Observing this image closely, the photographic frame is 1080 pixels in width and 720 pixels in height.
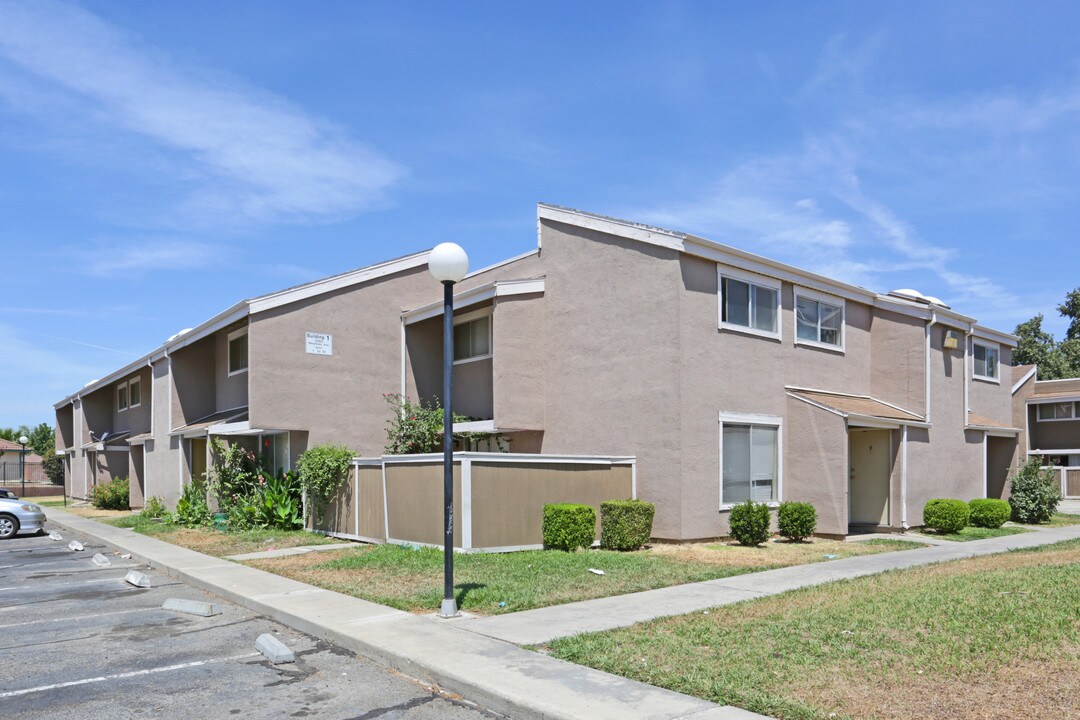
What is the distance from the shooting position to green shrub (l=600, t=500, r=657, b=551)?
15234mm

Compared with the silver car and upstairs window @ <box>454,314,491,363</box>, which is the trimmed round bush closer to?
upstairs window @ <box>454,314,491,363</box>

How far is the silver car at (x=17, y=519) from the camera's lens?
71.6 ft

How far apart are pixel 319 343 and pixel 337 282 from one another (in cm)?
160

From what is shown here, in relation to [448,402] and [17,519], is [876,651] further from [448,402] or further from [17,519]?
[17,519]

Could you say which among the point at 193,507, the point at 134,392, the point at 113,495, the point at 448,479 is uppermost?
the point at 134,392

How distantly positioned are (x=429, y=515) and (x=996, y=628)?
976 centimetres

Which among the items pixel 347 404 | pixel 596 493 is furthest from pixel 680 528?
pixel 347 404

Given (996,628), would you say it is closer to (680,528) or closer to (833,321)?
(680,528)

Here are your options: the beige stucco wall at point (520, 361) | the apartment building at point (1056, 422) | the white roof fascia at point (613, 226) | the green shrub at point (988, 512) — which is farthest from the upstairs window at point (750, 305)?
the apartment building at point (1056, 422)

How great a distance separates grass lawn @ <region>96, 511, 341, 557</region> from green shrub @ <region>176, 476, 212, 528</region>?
1.37 feet

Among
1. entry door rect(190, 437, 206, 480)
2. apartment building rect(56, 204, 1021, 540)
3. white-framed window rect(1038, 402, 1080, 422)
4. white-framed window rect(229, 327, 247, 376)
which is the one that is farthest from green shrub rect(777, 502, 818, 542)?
white-framed window rect(1038, 402, 1080, 422)

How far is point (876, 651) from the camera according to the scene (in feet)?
24.1

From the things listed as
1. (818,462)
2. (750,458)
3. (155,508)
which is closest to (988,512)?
(818,462)

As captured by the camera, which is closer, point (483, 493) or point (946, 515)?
point (483, 493)
